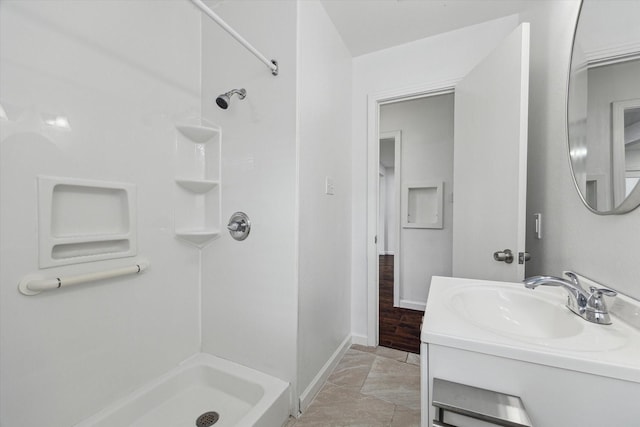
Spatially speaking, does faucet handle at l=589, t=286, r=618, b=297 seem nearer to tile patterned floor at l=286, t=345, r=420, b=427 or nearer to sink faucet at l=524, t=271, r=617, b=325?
sink faucet at l=524, t=271, r=617, b=325

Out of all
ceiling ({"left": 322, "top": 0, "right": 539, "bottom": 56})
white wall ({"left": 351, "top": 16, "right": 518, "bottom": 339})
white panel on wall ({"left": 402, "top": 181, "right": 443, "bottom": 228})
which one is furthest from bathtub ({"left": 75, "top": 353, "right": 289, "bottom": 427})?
ceiling ({"left": 322, "top": 0, "right": 539, "bottom": 56})

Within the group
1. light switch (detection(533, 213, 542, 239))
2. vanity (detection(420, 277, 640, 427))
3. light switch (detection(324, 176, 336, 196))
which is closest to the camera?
vanity (detection(420, 277, 640, 427))

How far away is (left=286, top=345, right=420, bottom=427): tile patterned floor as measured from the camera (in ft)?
4.53

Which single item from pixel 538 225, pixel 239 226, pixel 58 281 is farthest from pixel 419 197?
pixel 58 281

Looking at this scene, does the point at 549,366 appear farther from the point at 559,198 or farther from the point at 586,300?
the point at 559,198

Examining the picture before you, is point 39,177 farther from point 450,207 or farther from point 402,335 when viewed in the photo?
point 450,207

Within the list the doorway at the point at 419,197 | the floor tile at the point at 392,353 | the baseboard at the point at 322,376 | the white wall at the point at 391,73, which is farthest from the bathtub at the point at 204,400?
the doorway at the point at 419,197

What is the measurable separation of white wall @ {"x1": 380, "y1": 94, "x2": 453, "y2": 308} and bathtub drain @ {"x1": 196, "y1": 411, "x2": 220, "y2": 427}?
2.24m

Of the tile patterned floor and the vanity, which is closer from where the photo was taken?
the vanity

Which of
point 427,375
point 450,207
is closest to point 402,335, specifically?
point 450,207

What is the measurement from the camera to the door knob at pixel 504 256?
1.42 m

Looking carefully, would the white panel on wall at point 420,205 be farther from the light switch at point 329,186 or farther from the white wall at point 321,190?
the light switch at point 329,186

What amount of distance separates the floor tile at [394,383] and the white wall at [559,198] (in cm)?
103

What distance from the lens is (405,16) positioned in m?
1.73
